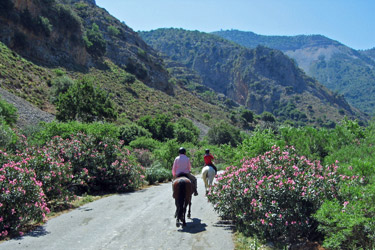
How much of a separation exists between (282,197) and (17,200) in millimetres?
6593

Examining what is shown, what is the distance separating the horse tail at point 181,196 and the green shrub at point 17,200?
3.73 m

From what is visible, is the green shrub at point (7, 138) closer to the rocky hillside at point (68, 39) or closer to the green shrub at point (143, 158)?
the green shrub at point (143, 158)

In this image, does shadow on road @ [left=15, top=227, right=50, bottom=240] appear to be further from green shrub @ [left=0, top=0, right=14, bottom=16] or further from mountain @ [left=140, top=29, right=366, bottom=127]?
mountain @ [left=140, top=29, right=366, bottom=127]

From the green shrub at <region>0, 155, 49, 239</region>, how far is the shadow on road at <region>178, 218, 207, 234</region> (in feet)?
13.0

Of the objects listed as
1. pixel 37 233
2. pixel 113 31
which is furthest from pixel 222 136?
pixel 37 233

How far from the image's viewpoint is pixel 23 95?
47625 mm

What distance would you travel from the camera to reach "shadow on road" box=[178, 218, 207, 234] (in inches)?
358

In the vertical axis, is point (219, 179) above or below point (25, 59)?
below

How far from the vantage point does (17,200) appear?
28.4ft

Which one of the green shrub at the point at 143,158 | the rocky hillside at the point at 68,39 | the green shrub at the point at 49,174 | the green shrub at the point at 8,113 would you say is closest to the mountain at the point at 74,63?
the rocky hillside at the point at 68,39

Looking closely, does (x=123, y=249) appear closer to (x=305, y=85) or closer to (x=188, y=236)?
(x=188, y=236)

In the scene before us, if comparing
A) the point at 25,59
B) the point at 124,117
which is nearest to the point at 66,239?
the point at 124,117

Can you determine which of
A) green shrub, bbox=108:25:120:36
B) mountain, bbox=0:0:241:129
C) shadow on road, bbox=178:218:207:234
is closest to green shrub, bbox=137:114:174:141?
mountain, bbox=0:0:241:129

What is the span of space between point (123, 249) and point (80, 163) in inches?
357
